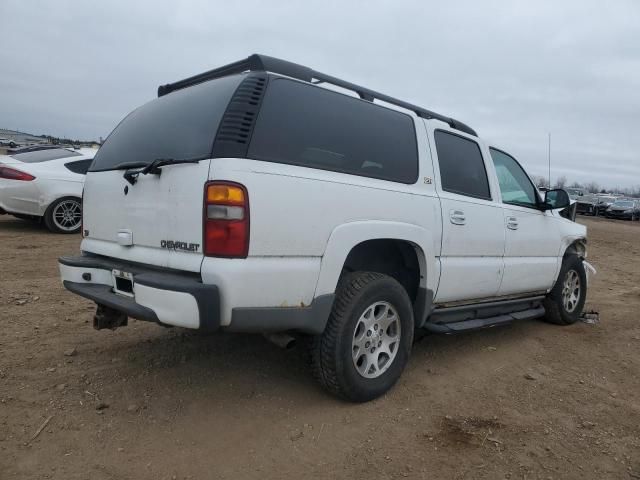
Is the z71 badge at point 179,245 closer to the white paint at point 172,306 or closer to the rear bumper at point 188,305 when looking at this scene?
the rear bumper at point 188,305

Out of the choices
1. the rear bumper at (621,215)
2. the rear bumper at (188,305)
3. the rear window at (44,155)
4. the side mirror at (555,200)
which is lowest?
the rear bumper at (621,215)

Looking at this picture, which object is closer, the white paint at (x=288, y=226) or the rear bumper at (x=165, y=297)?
the rear bumper at (x=165, y=297)

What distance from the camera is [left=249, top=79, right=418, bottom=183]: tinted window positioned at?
2.68 metres

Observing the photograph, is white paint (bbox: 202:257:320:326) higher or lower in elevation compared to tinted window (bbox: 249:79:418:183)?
lower

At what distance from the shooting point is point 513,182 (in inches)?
185

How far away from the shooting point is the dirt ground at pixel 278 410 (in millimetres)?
2479

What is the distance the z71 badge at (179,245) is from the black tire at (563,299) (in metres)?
4.15

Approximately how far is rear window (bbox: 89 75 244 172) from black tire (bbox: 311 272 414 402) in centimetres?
117

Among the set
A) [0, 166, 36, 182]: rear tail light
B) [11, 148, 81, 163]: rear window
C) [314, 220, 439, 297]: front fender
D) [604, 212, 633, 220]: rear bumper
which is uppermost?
[11, 148, 81, 163]: rear window

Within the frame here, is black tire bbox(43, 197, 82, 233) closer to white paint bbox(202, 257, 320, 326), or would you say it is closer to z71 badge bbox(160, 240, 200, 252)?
z71 badge bbox(160, 240, 200, 252)

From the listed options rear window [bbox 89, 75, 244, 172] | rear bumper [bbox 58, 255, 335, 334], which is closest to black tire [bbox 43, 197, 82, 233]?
rear window [bbox 89, 75, 244, 172]

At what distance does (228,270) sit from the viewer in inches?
95.6

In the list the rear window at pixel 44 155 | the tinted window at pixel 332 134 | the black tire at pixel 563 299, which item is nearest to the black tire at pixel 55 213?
the rear window at pixel 44 155

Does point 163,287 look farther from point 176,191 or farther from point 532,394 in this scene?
point 532,394
